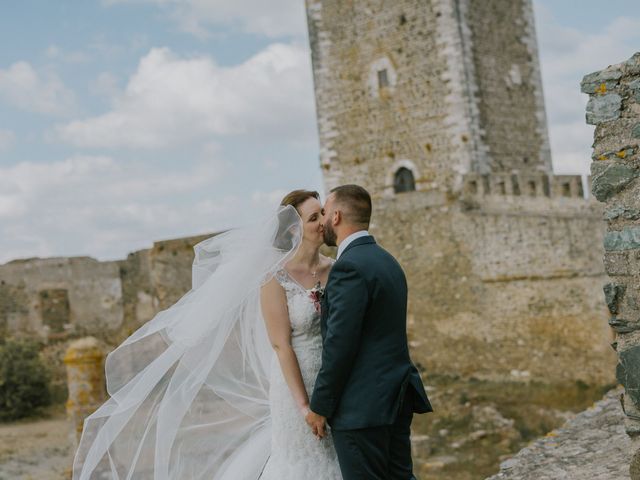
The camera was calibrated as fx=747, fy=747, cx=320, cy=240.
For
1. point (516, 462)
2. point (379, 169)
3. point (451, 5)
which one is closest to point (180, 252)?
point (379, 169)

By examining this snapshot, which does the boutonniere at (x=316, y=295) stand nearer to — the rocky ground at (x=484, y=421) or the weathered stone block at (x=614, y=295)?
the weathered stone block at (x=614, y=295)

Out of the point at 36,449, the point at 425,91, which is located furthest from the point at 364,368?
the point at 425,91

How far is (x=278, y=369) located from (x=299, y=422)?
0.29 m

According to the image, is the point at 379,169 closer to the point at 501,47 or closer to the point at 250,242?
the point at 501,47

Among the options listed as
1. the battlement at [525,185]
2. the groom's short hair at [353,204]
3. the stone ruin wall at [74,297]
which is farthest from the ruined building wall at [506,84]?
the groom's short hair at [353,204]

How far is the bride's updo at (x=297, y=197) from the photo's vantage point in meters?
3.96

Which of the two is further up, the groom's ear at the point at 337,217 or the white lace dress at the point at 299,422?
the groom's ear at the point at 337,217

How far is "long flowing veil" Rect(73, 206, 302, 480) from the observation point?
163 inches

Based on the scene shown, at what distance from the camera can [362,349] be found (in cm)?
329

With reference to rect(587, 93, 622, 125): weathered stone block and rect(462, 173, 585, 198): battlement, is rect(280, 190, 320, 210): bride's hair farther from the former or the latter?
rect(462, 173, 585, 198): battlement

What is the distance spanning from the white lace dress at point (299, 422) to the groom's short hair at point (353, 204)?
0.49 meters

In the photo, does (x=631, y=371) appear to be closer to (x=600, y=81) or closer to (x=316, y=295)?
(x=600, y=81)

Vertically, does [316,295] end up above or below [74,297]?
above

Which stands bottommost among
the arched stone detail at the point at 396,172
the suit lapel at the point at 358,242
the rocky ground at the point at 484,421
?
the rocky ground at the point at 484,421
